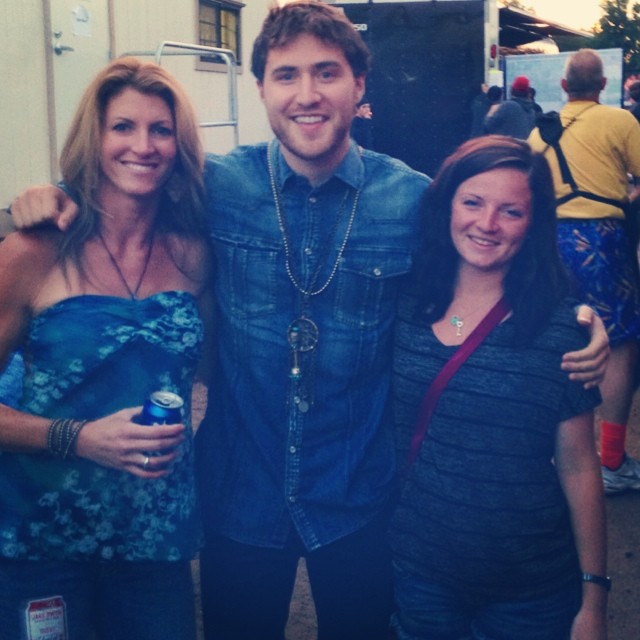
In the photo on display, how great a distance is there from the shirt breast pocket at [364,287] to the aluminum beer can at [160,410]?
0.54 meters

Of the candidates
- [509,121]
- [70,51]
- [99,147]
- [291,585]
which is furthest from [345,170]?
[509,121]

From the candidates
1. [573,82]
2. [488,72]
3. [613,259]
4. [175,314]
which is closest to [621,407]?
[613,259]

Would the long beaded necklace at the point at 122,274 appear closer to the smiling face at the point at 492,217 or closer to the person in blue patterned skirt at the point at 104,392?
the person in blue patterned skirt at the point at 104,392

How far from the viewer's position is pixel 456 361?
2359 mm

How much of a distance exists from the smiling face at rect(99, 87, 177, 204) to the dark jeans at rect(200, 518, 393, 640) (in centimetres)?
94

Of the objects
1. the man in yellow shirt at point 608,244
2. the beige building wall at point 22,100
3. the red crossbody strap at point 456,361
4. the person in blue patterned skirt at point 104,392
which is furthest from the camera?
the beige building wall at point 22,100

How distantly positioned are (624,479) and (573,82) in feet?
6.93

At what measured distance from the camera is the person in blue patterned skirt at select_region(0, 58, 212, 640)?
2.26m

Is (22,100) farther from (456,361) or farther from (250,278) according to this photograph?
(456,361)

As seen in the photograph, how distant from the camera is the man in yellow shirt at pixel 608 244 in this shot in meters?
4.88

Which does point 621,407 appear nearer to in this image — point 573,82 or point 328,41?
point 573,82

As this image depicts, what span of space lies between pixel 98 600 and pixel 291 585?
0.52 meters

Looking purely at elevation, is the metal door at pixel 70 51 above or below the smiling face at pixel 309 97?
above

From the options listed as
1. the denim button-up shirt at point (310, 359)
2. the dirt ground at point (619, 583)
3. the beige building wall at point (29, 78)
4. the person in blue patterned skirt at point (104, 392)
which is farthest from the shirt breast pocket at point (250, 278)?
the beige building wall at point (29, 78)
